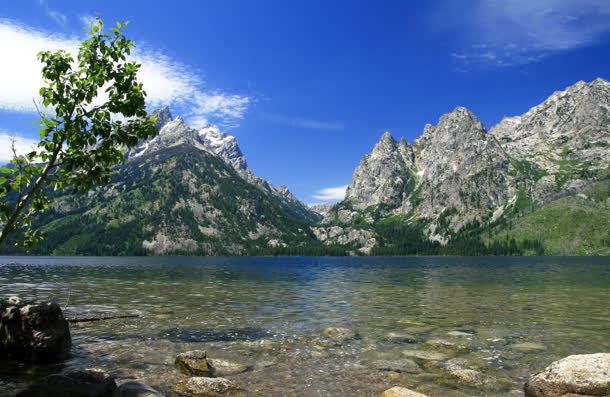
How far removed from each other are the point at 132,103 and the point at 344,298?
38.2m

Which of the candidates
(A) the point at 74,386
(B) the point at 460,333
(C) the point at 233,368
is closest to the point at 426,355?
(B) the point at 460,333

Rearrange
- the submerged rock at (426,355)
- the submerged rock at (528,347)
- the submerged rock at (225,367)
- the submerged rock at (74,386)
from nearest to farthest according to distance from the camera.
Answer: the submerged rock at (74,386) → the submerged rock at (225,367) → the submerged rock at (426,355) → the submerged rock at (528,347)

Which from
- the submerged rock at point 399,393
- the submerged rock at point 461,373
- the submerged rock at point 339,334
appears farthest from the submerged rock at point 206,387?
the submerged rock at point 339,334

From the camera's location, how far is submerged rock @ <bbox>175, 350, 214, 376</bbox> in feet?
57.8

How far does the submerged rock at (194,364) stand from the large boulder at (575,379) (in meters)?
12.6

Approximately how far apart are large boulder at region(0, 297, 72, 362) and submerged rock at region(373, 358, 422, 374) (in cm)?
1467

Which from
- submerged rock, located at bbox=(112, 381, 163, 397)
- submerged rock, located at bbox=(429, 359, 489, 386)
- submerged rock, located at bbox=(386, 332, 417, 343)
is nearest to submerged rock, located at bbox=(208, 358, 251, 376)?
submerged rock, located at bbox=(112, 381, 163, 397)

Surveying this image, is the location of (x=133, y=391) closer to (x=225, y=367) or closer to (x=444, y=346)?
(x=225, y=367)

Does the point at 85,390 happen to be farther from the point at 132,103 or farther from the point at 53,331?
the point at 132,103

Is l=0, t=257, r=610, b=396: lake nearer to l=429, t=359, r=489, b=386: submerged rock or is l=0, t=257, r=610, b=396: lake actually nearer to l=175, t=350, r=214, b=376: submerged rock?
l=429, t=359, r=489, b=386: submerged rock

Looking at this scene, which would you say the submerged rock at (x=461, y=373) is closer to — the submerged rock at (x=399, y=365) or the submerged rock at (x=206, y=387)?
the submerged rock at (x=399, y=365)

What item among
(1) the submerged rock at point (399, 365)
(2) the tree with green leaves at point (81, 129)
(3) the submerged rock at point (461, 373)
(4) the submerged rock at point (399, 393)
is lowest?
(1) the submerged rock at point (399, 365)

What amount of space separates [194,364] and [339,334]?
33.9 ft

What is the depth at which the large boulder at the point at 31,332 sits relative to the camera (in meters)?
18.6
